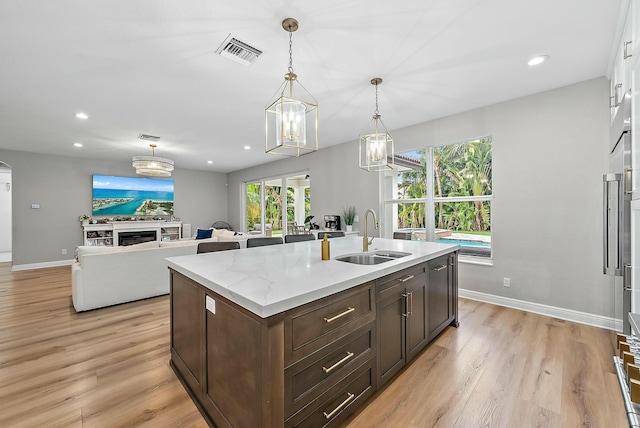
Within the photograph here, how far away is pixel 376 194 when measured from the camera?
4.93m

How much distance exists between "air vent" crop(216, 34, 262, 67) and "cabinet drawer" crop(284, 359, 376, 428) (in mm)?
2611

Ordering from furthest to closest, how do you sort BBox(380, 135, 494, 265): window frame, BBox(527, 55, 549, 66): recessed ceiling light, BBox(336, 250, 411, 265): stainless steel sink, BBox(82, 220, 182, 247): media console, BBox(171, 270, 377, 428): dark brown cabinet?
BBox(82, 220, 182, 247): media console
BBox(380, 135, 494, 265): window frame
BBox(527, 55, 549, 66): recessed ceiling light
BBox(336, 250, 411, 265): stainless steel sink
BBox(171, 270, 377, 428): dark brown cabinet

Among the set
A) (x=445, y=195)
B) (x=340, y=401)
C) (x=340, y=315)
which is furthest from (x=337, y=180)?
(x=340, y=401)

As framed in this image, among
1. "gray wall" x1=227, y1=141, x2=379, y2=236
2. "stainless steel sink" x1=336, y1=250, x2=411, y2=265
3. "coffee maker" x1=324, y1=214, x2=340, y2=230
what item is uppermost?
"gray wall" x1=227, y1=141, x2=379, y2=236

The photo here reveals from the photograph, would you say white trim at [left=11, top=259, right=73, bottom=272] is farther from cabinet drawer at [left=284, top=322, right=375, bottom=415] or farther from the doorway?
cabinet drawer at [left=284, top=322, right=375, bottom=415]

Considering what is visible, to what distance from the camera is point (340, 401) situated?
148 centimetres

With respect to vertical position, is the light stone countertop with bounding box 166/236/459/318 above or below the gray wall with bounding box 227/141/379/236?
below

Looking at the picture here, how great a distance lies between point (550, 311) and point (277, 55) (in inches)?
→ 161

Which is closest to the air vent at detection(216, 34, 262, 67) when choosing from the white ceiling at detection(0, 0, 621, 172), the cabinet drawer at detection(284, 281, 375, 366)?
the white ceiling at detection(0, 0, 621, 172)

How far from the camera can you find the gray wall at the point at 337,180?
16.8ft

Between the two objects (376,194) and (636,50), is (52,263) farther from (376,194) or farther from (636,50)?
(636,50)

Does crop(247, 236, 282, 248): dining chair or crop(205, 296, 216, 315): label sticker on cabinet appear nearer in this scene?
crop(205, 296, 216, 315): label sticker on cabinet

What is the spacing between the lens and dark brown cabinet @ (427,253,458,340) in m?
2.35

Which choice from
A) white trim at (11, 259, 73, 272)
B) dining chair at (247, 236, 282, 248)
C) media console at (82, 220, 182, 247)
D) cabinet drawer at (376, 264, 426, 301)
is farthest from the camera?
media console at (82, 220, 182, 247)
